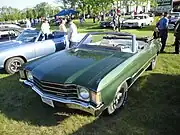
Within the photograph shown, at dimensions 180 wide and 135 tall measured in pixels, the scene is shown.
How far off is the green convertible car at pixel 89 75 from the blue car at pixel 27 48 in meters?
2.29

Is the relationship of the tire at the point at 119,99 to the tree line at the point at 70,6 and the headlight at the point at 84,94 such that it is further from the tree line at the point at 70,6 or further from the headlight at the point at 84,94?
the tree line at the point at 70,6

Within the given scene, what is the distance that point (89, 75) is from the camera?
3617 mm

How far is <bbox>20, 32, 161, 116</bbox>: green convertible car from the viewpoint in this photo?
3438 millimetres

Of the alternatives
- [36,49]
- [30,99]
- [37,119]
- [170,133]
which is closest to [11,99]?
[30,99]

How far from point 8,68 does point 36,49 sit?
1.08m

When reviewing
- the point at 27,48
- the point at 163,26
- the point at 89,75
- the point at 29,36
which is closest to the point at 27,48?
the point at 27,48

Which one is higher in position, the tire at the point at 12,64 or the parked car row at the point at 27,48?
the parked car row at the point at 27,48

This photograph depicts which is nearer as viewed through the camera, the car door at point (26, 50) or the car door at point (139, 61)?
the car door at point (139, 61)

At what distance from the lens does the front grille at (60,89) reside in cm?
352

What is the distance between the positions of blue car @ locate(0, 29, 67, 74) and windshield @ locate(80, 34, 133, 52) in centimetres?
230

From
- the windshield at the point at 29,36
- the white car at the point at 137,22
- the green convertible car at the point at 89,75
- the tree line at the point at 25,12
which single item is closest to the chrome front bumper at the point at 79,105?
the green convertible car at the point at 89,75

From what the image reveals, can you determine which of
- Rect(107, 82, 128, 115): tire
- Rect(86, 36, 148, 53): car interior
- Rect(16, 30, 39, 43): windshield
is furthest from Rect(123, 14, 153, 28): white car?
Rect(107, 82, 128, 115): tire

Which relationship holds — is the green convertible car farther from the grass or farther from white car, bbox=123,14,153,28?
white car, bbox=123,14,153,28

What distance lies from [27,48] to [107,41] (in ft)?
9.02
